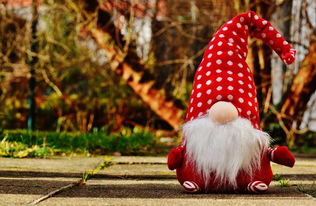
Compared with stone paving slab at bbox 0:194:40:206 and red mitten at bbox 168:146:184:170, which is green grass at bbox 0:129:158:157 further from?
stone paving slab at bbox 0:194:40:206

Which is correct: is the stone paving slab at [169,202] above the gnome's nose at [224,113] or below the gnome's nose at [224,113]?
below

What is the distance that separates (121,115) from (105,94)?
0.46 m

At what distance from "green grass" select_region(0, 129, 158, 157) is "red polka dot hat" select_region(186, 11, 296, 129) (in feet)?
5.20

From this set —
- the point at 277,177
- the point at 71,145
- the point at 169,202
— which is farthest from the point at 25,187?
the point at 71,145

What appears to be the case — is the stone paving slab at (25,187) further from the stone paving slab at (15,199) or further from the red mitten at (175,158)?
the red mitten at (175,158)

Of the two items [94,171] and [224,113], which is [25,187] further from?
[224,113]

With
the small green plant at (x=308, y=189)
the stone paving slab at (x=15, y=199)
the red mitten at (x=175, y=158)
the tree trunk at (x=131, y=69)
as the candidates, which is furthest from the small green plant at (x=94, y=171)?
the tree trunk at (x=131, y=69)

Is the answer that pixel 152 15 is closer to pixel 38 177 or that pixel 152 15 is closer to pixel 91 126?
pixel 91 126

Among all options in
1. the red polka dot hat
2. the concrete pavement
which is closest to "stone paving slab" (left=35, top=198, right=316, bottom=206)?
the concrete pavement

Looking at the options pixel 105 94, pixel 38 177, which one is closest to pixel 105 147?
pixel 38 177

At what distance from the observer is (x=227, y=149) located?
2133 millimetres

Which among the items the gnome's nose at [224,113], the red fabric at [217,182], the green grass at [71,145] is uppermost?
the gnome's nose at [224,113]

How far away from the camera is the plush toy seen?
6.97 feet

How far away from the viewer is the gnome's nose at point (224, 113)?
7.06 ft
